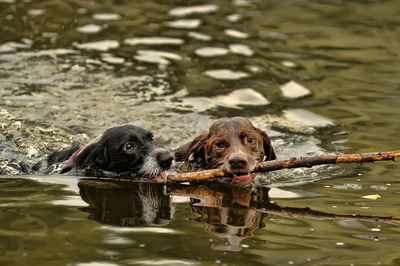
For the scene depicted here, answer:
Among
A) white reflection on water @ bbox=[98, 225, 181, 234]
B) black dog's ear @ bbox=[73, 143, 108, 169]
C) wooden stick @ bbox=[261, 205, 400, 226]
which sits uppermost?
white reflection on water @ bbox=[98, 225, 181, 234]

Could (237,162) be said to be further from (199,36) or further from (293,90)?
(199,36)

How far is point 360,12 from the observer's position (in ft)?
53.1

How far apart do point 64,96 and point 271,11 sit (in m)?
6.73

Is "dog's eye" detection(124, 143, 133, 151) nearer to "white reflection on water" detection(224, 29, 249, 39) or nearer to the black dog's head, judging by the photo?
the black dog's head

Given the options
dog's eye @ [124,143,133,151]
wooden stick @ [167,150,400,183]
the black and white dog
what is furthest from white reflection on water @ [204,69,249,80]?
wooden stick @ [167,150,400,183]

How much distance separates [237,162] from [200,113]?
373 centimetres

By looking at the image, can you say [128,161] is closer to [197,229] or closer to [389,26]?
[197,229]

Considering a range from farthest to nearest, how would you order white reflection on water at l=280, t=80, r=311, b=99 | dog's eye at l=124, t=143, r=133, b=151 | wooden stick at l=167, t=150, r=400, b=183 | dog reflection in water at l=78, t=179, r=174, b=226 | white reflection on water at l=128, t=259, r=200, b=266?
1. white reflection on water at l=280, t=80, r=311, b=99
2. dog's eye at l=124, t=143, r=133, b=151
3. wooden stick at l=167, t=150, r=400, b=183
4. dog reflection in water at l=78, t=179, r=174, b=226
5. white reflection on water at l=128, t=259, r=200, b=266

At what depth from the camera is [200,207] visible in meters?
6.17

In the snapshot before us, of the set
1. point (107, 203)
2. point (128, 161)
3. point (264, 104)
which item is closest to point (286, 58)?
point (264, 104)

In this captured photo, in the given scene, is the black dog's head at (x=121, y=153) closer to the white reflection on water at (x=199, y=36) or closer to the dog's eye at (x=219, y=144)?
the dog's eye at (x=219, y=144)

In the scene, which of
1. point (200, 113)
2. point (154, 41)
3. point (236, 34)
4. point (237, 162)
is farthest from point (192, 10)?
point (237, 162)

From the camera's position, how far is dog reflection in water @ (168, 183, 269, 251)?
5.28 meters

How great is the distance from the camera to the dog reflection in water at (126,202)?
5.64 m
